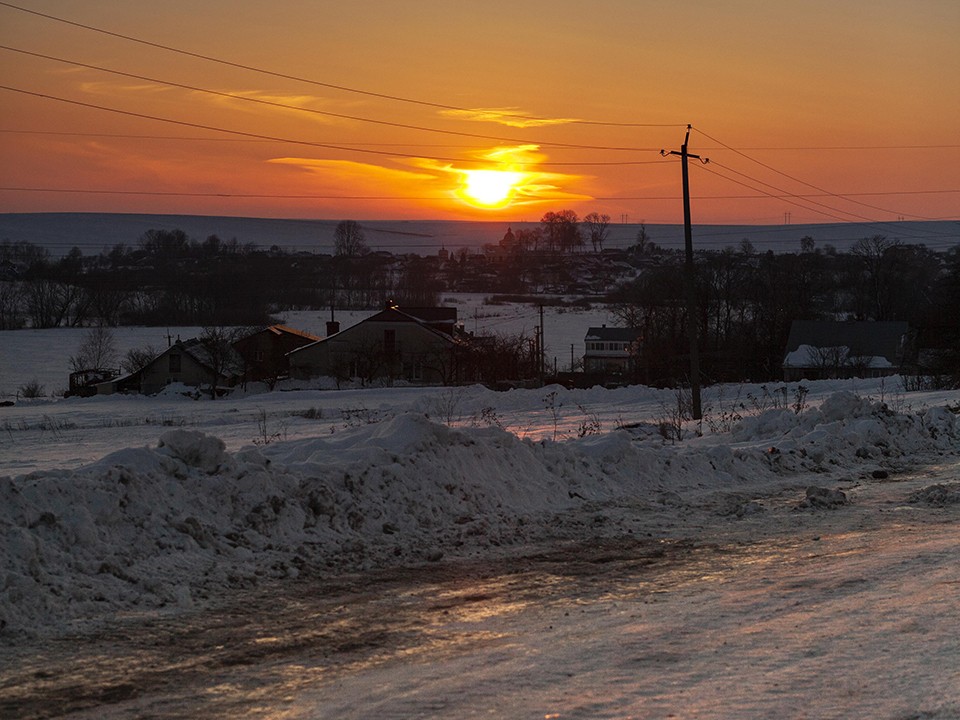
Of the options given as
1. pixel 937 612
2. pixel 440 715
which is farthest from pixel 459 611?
pixel 937 612

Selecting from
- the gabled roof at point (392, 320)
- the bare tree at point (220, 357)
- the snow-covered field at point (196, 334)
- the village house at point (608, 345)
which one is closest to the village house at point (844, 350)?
the snow-covered field at point (196, 334)

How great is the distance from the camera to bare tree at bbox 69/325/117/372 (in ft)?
306

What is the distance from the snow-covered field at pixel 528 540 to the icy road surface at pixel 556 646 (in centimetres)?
3

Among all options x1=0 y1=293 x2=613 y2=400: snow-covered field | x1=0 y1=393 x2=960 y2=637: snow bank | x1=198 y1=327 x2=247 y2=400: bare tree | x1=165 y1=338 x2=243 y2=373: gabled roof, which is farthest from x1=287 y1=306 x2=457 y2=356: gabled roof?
x1=0 y1=393 x2=960 y2=637: snow bank

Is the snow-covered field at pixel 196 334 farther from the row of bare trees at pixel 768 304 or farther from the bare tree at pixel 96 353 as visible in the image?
the row of bare trees at pixel 768 304

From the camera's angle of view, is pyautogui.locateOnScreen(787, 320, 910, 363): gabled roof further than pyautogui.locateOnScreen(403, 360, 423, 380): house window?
No

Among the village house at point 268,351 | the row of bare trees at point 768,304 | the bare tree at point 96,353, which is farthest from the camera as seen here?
the bare tree at point 96,353

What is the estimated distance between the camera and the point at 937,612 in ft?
25.9

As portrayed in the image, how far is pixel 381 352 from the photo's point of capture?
78.3 m

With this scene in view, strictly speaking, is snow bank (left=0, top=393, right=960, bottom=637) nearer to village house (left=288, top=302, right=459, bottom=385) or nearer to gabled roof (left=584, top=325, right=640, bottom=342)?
village house (left=288, top=302, right=459, bottom=385)

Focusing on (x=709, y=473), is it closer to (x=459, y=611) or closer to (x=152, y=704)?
(x=459, y=611)

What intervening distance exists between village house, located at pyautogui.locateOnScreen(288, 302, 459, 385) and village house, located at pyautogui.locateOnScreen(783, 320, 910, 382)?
24.7m

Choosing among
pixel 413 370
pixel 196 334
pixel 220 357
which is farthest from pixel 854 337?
pixel 196 334

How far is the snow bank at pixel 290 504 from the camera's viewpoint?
861cm
